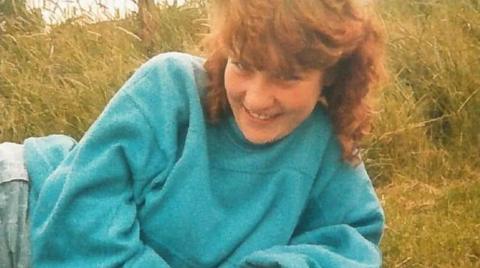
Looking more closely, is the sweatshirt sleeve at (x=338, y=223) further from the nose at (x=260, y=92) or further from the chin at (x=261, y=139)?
the nose at (x=260, y=92)

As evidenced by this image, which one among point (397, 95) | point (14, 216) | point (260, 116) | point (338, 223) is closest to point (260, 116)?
point (260, 116)

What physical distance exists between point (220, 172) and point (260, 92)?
31 centimetres

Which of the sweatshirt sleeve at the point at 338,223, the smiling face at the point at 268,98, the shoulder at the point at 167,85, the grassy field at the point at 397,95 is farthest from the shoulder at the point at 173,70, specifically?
the grassy field at the point at 397,95

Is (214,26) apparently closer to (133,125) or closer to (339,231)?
(133,125)

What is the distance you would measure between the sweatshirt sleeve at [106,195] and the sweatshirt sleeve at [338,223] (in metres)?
0.28

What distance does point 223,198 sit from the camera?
Result: 2.53 metres

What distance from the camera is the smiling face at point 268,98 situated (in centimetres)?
231

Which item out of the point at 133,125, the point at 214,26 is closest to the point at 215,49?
the point at 214,26

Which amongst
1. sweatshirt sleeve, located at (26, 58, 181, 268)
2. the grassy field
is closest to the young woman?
sweatshirt sleeve, located at (26, 58, 181, 268)

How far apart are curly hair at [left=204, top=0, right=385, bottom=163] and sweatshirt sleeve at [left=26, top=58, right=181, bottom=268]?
185 mm

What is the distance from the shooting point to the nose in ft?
7.57

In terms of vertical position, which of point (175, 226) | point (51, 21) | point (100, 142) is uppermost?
point (100, 142)

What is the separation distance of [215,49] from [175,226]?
0.41 meters

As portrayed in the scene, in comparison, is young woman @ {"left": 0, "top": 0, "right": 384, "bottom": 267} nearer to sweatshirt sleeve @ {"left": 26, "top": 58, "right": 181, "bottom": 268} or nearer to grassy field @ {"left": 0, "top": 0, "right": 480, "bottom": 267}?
sweatshirt sleeve @ {"left": 26, "top": 58, "right": 181, "bottom": 268}
